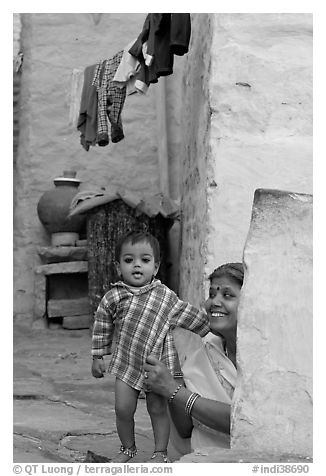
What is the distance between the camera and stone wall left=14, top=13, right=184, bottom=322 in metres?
7.22

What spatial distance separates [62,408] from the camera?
3.92 meters

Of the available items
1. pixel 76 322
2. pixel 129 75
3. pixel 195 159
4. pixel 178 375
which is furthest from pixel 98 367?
pixel 76 322

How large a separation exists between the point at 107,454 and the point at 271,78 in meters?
1.98

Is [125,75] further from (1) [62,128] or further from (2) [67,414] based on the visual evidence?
(1) [62,128]

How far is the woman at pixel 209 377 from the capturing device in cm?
245

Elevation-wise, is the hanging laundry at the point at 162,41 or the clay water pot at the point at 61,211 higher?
the hanging laundry at the point at 162,41

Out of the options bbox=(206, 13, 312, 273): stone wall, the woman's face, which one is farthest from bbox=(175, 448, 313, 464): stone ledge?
bbox=(206, 13, 312, 273): stone wall

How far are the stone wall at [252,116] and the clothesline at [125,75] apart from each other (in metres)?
0.21

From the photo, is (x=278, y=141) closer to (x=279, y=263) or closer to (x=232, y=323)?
(x=232, y=323)

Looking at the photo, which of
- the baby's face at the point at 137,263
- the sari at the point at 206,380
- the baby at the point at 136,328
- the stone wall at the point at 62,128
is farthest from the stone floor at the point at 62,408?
the stone wall at the point at 62,128

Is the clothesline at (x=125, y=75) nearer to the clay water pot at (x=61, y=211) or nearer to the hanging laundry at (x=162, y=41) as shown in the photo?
the hanging laundry at (x=162, y=41)

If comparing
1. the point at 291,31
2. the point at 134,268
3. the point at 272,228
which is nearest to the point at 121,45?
the point at 291,31

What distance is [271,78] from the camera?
12.5 ft

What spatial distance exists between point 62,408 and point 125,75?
6.23 feet
